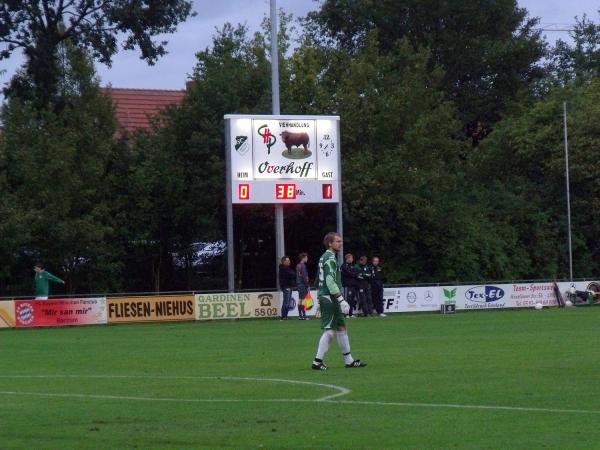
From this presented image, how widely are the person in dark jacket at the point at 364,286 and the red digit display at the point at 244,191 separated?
419 cm

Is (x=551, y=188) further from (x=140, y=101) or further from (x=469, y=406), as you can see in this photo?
(x=469, y=406)

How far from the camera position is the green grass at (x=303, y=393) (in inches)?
436

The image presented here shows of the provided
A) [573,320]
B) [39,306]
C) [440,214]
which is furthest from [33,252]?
[573,320]

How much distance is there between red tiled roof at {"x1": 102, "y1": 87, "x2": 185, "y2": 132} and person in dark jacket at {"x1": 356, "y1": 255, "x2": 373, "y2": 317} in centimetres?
2168

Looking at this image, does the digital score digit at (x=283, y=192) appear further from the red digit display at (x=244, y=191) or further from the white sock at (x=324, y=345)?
the white sock at (x=324, y=345)

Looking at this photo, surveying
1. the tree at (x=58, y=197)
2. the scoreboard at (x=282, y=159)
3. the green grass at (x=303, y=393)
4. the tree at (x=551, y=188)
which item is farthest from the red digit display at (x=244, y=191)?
the tree at (x=551, y=188)

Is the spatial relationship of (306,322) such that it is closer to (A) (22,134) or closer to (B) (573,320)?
(B) (573,320)

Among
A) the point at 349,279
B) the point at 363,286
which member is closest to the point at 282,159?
the point at 349,279

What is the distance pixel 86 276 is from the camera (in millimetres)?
44188

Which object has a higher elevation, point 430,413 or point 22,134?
point 22,134

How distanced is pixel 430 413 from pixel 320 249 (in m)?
34.6

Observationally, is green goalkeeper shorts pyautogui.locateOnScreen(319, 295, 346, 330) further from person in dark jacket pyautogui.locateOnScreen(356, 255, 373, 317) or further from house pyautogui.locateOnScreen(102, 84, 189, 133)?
house pyautogui.locateOnScreen(102, 84, 189, 133)

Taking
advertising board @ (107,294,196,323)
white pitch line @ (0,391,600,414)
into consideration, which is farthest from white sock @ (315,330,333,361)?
advertising board @ (107,294,196,323)

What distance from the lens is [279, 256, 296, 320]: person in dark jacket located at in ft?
127
